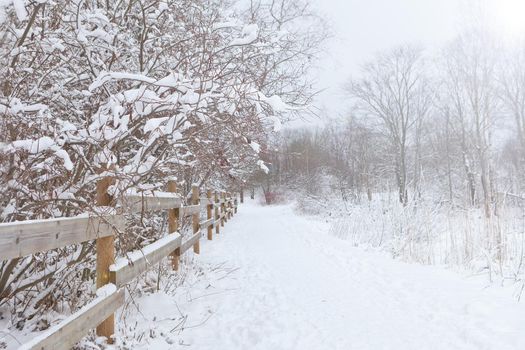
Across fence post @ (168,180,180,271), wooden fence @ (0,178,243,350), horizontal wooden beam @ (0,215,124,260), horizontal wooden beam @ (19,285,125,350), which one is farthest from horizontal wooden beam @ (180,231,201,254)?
horizontal wooden beam @ (0,215,124,260)

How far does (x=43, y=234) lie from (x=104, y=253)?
32.4 inches

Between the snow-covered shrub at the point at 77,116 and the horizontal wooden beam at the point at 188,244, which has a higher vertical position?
the snow-covered shrub at the point at 77,116

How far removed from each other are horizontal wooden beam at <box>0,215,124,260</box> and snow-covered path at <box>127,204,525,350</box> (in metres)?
1.15

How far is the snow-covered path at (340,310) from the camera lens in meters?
2.78

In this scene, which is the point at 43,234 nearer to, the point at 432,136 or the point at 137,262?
the point at 137,262

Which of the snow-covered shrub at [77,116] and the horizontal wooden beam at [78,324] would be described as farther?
the snow-covered shrub at [77,116]

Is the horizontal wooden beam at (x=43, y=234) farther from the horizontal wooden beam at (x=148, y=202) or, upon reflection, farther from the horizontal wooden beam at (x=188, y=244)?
the horizontal wooden beam at (x=188, y=244)

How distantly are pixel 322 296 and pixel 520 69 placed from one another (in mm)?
22456

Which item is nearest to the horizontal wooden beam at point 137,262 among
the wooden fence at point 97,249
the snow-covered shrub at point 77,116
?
the wooden fence at point 97,249

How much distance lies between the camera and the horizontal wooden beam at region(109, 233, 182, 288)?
2557mm

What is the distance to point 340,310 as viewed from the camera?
354cm

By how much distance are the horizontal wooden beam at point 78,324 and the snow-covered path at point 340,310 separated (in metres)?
0.56

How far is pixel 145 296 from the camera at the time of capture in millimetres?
3818

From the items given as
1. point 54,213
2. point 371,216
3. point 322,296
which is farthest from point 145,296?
point 371,216
